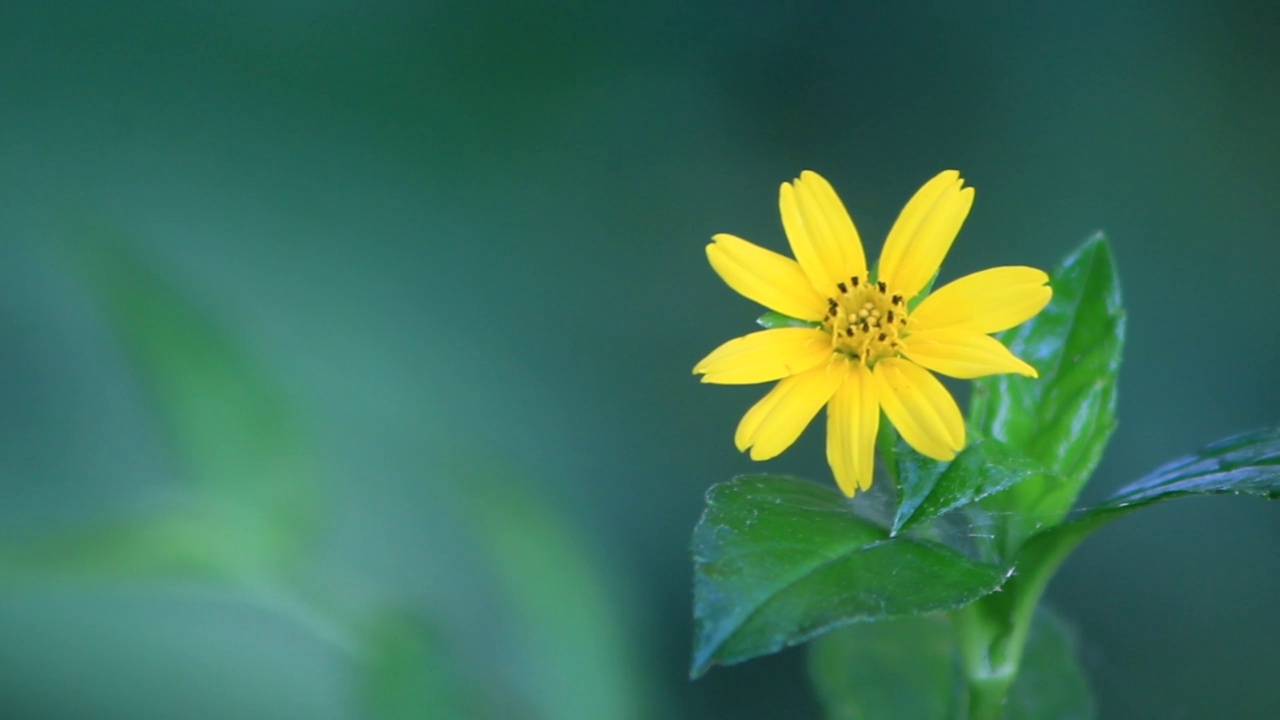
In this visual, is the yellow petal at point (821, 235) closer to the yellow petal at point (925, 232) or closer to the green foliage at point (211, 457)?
the yellow petal at point (925, 232)

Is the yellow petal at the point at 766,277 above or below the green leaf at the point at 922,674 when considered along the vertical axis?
above

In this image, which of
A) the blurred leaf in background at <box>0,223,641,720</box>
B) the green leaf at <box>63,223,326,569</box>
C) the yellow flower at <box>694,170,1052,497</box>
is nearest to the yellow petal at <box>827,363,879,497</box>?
the yellow flower at <box>694,170,1052,497</box>

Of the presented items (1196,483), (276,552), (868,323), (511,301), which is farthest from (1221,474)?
(511,301)

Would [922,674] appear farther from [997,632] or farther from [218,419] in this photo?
[218,419]

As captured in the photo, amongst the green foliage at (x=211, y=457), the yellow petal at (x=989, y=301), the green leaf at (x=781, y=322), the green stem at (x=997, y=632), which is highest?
the green foliage at (x=211, y=457)

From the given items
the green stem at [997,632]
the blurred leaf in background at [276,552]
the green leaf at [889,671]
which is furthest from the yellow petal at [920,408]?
the blurred leaf in background at [276,552]

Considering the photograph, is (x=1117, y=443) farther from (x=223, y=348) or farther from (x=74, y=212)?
(x=74, y=212)
